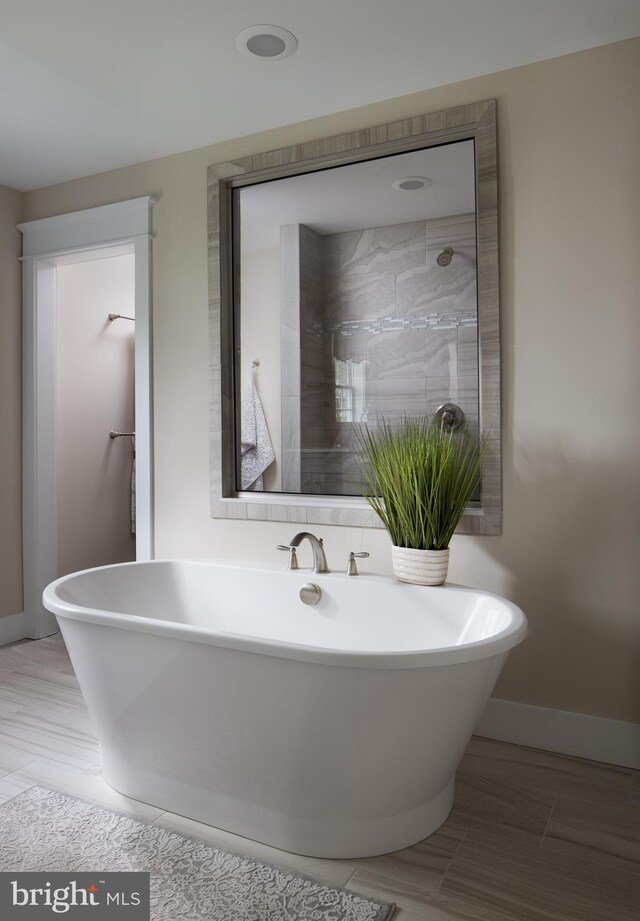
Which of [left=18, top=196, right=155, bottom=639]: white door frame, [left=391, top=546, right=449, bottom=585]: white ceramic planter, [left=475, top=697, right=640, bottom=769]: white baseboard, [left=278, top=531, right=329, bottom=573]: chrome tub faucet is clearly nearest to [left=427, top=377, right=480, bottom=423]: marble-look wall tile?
[left=391, top=546, right=449, bottom=585]: white ceramic planter

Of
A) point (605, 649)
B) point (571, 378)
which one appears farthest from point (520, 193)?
point (605, 649)

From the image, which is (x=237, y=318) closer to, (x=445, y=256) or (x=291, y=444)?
(x=291, y=444)

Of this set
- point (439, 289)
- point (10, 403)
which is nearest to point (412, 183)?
point (439, 289)

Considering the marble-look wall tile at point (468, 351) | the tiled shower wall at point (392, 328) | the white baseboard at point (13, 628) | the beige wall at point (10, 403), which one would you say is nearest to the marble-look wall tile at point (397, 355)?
the tiled shower wall at point (392, 328)

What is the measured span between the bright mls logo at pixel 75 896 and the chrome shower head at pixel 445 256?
226cm

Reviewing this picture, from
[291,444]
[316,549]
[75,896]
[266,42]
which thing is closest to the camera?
[75,896]

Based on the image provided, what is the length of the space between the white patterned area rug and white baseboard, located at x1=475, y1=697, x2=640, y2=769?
1.04 metres

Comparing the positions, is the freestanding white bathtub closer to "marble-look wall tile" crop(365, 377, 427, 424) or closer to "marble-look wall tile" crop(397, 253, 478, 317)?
"marble-look wall tile" crop(365, 377, 427, 424)

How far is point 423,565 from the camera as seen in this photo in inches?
91.7

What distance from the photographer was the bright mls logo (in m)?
1.55

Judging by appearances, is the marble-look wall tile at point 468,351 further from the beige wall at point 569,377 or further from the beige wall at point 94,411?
the beige wall at point 94,411

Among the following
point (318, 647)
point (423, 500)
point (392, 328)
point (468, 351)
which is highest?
point (392, 328)

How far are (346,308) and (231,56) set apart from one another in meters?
1.01

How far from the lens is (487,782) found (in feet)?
7.12
